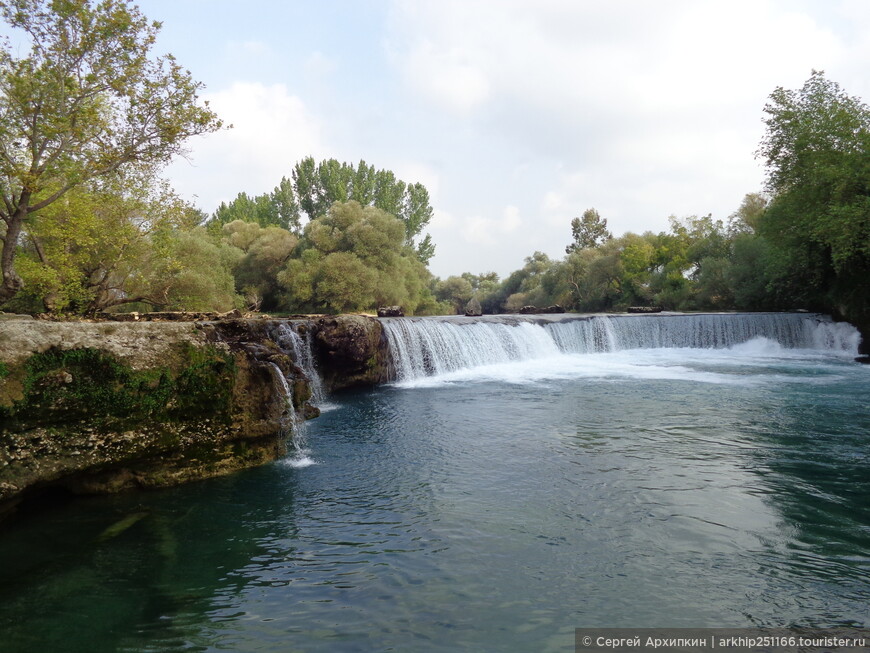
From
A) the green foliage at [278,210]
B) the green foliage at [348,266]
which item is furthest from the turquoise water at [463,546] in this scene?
the green foliage at [278,210]

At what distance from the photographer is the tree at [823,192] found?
19.9 meters

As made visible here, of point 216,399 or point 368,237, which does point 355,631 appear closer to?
point 216,399

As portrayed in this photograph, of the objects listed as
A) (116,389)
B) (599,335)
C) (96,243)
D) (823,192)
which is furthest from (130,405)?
(823,192)

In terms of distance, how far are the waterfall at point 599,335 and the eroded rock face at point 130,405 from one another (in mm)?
10480

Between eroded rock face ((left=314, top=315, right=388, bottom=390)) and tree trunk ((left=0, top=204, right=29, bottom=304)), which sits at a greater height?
tree trunk ((left=0, top=204, right=29, bottom=304))

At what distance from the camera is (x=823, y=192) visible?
2133 centimetres

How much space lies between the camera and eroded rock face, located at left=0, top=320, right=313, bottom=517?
5.56m

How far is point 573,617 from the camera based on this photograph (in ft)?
13.5

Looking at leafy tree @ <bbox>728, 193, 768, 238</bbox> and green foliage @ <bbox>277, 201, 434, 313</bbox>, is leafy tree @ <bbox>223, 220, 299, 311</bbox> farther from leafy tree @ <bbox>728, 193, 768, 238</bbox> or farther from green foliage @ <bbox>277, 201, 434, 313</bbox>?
leafy tree @ <bbox>728, 193, 768, 238</bbox>

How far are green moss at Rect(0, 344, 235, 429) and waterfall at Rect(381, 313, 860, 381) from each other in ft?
36.5

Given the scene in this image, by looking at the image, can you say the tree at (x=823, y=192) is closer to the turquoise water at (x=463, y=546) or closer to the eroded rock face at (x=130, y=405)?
the turquoise water at (x=463, y=546)

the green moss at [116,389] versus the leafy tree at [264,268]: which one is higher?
the leafy tree at [264,268]

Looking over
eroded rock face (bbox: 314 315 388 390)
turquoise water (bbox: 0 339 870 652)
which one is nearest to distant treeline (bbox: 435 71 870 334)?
turquoise water (bbox: 0 339 870 652)

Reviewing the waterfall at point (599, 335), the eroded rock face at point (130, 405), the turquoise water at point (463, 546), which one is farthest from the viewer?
the waterfall at point (599, 335)
